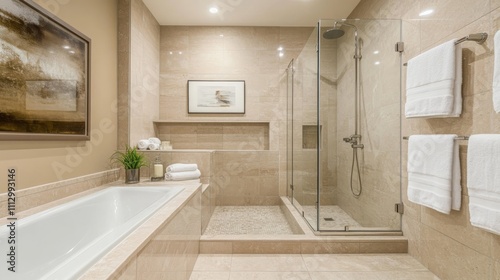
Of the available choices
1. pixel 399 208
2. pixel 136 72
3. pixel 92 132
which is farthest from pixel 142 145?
pixel 399 208

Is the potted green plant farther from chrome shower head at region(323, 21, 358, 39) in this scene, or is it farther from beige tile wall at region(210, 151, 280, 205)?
chrome shower head at region(323, 21, 358, 39)

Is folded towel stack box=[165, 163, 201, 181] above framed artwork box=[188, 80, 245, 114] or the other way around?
the other way around

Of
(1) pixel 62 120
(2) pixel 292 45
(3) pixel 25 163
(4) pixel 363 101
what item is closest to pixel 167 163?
(1) pixel 62 120

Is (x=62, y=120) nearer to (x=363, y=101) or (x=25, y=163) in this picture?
(x=25, y=163)

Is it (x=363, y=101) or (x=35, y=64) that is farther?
(x=363, y=101)

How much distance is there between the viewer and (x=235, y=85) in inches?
140

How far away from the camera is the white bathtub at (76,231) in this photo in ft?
3.04

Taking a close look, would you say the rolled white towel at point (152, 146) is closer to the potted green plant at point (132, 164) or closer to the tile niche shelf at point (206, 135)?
the potted green plant at point (132, 164)

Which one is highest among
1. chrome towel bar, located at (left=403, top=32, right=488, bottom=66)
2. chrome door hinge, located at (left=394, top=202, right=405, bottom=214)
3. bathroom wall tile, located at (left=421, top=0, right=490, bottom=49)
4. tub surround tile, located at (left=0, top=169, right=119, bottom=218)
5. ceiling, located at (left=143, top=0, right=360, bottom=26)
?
ceiling, located at (left=143, top=0, right=360, bottom=26)

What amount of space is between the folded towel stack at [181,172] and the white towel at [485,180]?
212 centimetres

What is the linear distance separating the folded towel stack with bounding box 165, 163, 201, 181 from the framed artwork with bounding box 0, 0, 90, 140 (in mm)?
756

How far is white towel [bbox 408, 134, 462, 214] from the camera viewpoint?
152cm

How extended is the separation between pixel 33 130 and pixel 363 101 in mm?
2733

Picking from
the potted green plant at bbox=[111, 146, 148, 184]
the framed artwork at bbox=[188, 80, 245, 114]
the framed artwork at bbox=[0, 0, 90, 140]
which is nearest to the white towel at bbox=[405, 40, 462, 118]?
the framed artwork at bbox=[188, 80, 245, 114]
